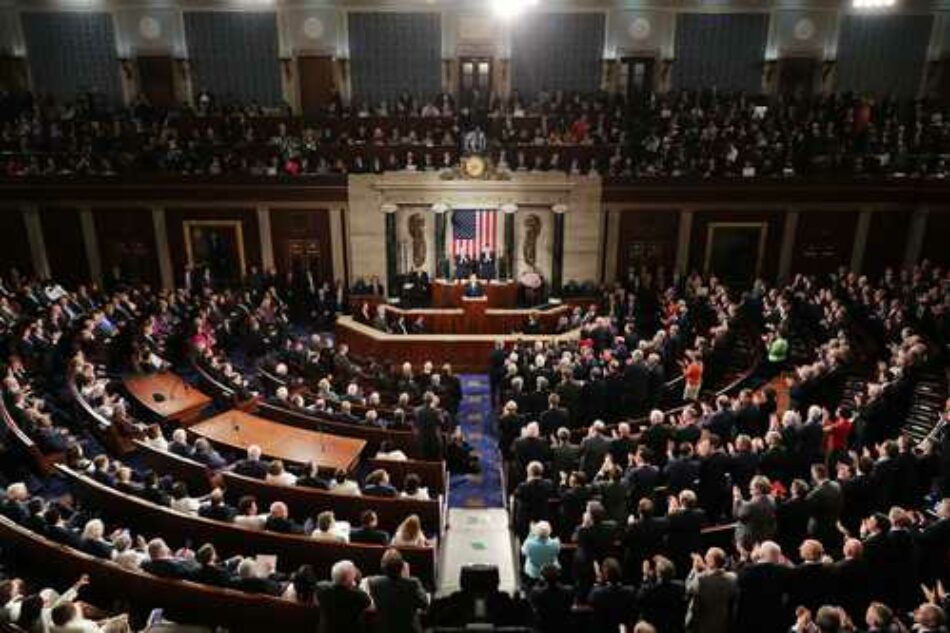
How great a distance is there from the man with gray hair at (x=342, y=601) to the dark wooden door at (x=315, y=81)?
18758 millimetres

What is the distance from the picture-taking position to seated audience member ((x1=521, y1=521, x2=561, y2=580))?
20.6ft

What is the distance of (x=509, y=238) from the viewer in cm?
1795

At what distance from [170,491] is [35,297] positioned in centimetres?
1013

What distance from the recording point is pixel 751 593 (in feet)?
Answer: 17.5

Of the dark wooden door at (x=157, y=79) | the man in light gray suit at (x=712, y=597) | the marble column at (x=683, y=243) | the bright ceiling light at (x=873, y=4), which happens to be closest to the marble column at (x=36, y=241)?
the dark wooden door at (x=157, y=79)

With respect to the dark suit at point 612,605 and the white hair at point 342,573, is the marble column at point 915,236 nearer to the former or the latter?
the dark suit at point 612,605

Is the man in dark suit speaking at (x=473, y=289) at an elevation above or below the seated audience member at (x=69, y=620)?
below

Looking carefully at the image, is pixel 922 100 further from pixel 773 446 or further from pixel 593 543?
pixel 593 543

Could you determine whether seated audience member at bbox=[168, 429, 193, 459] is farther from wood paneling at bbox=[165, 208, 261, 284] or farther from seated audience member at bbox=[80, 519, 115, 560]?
wood paneling at bbox=[165, 208, 261, 284]

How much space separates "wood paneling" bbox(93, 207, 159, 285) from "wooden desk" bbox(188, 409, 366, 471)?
9.91 metres

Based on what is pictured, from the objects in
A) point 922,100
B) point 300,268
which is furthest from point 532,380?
point 922,100

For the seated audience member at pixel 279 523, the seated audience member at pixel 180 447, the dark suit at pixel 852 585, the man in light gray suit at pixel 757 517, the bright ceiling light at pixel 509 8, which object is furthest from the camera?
the bright ceiling light at pixel 509 8

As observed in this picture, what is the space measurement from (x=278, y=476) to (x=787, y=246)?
15.6m

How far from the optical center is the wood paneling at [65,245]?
733 inches
